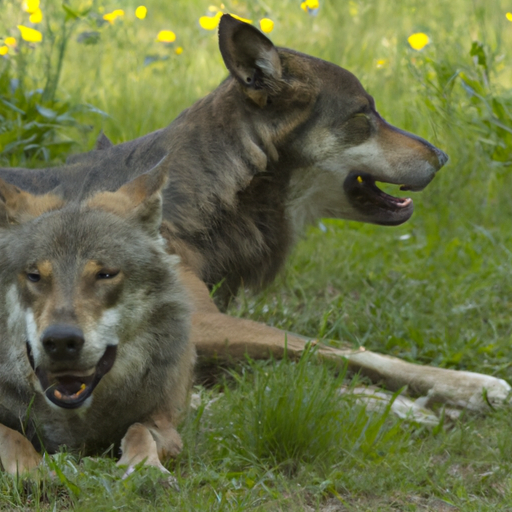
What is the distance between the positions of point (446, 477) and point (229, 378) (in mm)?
1325

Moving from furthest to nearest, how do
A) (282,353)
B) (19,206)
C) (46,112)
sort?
(46,112) → (282,353) → (19,206)

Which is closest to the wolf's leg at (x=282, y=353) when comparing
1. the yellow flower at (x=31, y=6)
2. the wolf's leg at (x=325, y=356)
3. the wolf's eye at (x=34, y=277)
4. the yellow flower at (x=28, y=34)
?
the wolf's leg at (x=325, y=356)

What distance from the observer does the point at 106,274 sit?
9.28 feet

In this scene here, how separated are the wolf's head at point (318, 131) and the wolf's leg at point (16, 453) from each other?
81.1 inches

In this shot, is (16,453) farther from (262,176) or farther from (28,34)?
(28,34)

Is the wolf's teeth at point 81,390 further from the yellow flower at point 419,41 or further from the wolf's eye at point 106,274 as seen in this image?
the yellow flower at point 419,41

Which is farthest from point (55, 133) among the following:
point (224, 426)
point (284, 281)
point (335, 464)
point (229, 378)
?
point (335, 464)

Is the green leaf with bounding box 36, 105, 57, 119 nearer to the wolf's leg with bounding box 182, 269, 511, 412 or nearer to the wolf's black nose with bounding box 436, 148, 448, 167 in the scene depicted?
the wolf's leg with bounding box 182, 269, 511, 412

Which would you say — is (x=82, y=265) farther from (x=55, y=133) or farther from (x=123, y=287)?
(x=55, y=133)

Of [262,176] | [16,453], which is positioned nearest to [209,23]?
[262,176]

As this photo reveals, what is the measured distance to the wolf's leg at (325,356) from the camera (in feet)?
13.3

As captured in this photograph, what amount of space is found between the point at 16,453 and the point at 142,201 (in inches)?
39.1

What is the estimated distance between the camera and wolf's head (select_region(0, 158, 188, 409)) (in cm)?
267

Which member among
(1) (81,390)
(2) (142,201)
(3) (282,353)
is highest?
(2) (142,201)
